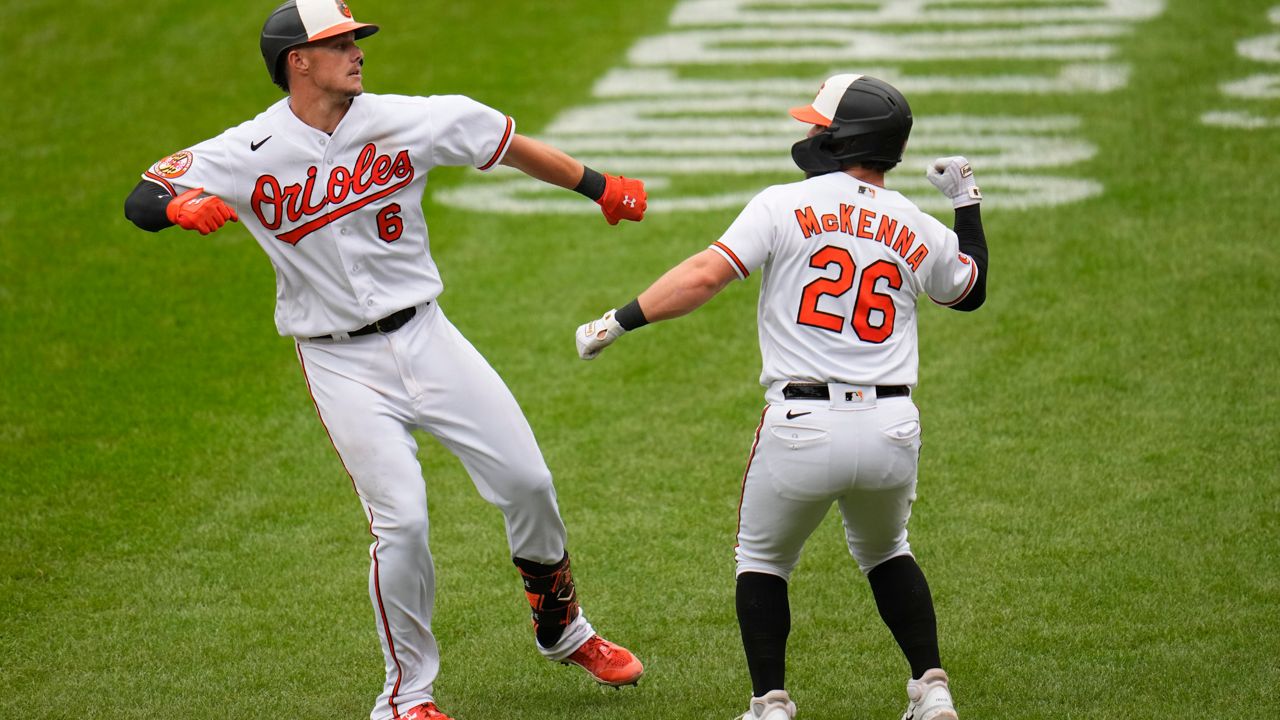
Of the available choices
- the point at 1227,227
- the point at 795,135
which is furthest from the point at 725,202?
the point at 1227,227

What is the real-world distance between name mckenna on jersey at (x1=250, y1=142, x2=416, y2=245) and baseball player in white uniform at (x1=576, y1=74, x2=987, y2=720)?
0.84 metres

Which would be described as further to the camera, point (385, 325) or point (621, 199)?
point (621, 199)

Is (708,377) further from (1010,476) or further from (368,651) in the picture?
(368,651)

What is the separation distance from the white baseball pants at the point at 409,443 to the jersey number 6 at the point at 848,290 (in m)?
1.08

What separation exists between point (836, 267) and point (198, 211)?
5.89 feet

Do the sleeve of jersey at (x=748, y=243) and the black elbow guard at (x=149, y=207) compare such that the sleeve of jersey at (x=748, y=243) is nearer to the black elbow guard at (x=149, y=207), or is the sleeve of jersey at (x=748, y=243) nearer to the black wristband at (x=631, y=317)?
the black wristband at (x=631, y=317)

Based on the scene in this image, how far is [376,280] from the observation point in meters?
4.42

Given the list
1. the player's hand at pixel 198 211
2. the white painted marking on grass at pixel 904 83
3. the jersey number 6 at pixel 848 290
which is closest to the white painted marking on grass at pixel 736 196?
the white painted marking on grass at pixel 904 83

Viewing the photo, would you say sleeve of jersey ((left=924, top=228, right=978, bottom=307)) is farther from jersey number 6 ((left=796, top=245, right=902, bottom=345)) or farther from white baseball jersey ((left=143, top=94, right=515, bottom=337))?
white baseball jersey ((left=143, top=94, right=515, bottom=337))

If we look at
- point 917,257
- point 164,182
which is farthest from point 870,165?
point 164,182

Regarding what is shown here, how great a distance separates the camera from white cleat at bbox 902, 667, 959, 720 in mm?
4051

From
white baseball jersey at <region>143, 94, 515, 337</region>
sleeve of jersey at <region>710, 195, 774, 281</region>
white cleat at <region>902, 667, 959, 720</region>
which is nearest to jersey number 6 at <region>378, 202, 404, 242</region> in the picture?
white baseball jersey at <region>143, 94, 515, 337</region>

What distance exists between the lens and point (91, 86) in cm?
1189

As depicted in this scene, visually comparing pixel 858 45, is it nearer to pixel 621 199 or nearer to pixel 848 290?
pixel 621 199
